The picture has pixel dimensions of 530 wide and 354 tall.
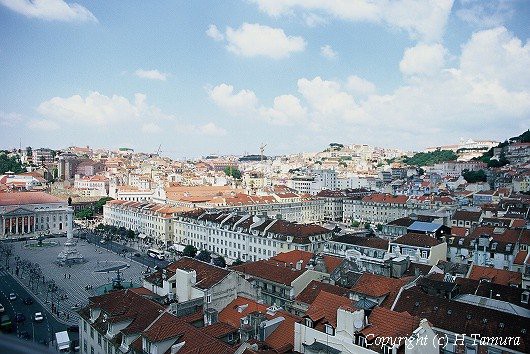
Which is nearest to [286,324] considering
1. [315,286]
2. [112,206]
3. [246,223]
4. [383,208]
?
[315,286]

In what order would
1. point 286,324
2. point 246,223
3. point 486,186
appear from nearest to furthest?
point 286,324
point 246,223
point 486,186

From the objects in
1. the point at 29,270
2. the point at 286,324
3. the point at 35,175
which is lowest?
the point at 29,270

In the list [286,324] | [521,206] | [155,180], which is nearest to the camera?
[286,324]

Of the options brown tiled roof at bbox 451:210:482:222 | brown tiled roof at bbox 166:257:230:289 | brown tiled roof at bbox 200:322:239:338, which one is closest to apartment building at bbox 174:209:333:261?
brown tiled roof at bbox 166:257:230:289

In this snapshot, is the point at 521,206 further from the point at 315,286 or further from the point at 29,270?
the point at 29,270

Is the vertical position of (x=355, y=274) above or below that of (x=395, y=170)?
below

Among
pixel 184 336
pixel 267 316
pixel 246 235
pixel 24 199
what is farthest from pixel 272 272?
pixel 24 199

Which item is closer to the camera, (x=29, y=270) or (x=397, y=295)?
(x=397, y=295)
